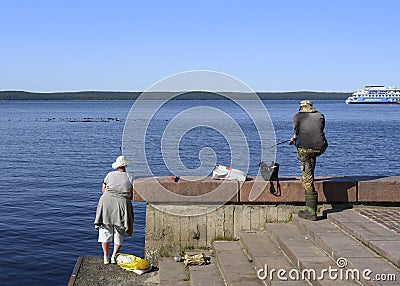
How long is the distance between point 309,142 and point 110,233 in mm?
3157

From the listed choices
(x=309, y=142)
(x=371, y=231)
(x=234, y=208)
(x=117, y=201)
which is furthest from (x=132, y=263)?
(x=371, y=231)

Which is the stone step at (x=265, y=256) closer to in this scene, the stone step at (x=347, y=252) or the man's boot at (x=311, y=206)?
the stone step at (x=347, y=252)

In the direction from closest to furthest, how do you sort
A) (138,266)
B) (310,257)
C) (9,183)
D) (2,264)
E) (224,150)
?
(310,257)
(138,266)
(2,264)
(9,183)
(224,150)

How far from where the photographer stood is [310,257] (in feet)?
25.2

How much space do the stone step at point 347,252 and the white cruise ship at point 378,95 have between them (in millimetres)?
177537

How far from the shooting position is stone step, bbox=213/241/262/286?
7.73 m

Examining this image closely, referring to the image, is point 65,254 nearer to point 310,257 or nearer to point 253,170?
A: point 310,257

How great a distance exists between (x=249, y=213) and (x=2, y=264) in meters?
6.32

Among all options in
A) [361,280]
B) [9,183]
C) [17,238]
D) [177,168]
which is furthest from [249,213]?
[177,168]

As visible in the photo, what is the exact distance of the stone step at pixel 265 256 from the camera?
7.51 metres

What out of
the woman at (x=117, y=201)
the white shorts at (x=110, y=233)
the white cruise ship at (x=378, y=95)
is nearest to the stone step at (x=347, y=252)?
the woman at (x=117, y=201)

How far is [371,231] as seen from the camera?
26.8ft

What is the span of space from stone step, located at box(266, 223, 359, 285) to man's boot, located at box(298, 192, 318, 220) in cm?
24

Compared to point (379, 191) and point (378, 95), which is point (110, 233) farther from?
point (378, 95)
